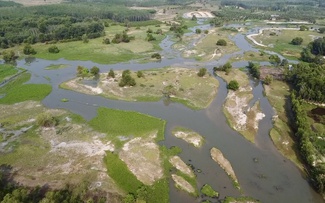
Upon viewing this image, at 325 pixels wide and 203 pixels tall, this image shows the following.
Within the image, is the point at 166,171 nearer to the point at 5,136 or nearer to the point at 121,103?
the point at 121,103

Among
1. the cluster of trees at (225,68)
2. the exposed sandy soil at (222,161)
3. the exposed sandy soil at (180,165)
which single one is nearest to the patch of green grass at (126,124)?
the exposed sandy soil at (180,165)

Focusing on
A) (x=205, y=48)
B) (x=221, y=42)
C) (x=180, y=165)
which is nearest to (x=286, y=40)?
(x=221, y=42)

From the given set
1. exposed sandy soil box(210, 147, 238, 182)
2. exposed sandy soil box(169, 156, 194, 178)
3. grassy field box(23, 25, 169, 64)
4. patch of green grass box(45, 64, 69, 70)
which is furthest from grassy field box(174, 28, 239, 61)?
exposed sandy soil box(169, 156, 194, 178)

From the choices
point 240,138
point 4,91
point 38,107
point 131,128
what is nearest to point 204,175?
point 240,138

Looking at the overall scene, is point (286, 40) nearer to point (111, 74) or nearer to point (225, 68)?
point (225, 68)

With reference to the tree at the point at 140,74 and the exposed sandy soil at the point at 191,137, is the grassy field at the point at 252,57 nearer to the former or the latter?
the tree at the point at 140,74
